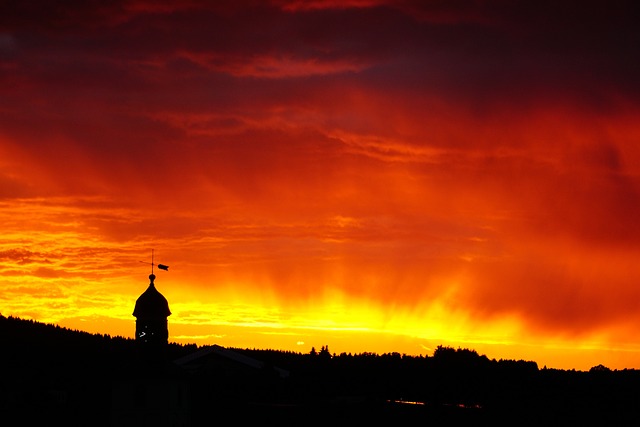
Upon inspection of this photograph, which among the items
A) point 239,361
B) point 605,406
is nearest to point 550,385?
point 605,406

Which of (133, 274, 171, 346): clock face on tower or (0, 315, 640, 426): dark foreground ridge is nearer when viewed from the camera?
(0, 315, 640, 426): dark foreground ridge

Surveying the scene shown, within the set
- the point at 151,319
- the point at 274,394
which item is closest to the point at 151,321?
the point at 151,319

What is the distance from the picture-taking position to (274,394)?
8400cm

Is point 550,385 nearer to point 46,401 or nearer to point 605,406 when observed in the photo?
point 605,406

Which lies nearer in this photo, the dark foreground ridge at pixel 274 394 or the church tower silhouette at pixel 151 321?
the dark foreground ridge at pixel 274 394

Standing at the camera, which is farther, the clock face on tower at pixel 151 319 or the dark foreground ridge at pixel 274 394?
the clock face on tower at pixel 151 319

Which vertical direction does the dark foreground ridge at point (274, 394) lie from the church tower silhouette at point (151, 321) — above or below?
below

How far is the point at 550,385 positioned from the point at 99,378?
41.1 m

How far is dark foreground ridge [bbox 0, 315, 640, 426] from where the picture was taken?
71625mm

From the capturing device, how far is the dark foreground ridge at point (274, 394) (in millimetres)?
71625

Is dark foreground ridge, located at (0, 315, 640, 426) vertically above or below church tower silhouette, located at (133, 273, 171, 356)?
below

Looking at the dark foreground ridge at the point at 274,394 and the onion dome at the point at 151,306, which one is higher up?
the onion dome at the point at 151,306

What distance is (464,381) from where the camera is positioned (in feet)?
351

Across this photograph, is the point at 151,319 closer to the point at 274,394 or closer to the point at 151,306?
the point at 151,306
